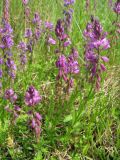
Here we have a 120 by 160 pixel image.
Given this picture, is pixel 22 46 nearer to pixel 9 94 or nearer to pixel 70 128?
pixel 9 94

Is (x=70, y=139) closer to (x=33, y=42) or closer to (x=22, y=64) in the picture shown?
(x=22, y=64)

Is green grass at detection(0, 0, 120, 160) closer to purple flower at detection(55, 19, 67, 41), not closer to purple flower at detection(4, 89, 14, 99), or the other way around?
purple flower at detection(4, 89, 14, 99)

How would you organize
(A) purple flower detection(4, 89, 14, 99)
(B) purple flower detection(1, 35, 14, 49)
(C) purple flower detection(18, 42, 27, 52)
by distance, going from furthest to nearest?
(C) purple flower detection(18, 42, 27, 52) → (B) purple flower detection(1, 35, 14, 49) → (A) purple flower detection(4, 89, 14, 99)

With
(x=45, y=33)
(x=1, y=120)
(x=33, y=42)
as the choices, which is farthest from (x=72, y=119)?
(x=45, y=33)

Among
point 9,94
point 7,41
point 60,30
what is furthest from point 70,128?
point 7,41

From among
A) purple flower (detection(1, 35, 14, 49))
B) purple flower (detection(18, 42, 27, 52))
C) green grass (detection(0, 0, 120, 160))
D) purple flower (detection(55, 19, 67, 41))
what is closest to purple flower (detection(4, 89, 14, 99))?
green grass (detection(0, 0, 120, 160))

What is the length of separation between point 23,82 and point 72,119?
0.78 metres

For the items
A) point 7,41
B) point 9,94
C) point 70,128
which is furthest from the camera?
point 7,41

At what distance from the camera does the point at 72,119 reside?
2.84 meters

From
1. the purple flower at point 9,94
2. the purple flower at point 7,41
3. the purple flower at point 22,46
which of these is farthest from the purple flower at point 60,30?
the purple flower at point 22,46

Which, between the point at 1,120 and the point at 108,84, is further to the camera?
the point at 108,84

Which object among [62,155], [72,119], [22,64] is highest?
[22,64]

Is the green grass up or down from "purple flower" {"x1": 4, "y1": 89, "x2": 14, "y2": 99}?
down

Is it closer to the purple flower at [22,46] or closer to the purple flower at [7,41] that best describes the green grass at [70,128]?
the purple flower at [22,46]
